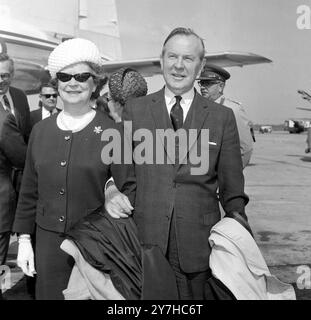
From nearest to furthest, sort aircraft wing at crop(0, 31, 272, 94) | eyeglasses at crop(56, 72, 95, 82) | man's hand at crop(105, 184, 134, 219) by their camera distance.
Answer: man's hand at crop(105, 184, 134, 219) → eyeglasses at crop(56, 72, 95, 82) → aircraft wing at crop(0, 31, 272, 94)

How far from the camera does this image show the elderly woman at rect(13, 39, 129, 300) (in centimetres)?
194

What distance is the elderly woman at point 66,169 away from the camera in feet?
6.36

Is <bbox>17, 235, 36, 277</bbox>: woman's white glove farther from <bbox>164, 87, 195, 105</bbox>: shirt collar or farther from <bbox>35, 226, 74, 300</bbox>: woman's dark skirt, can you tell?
<bbox>164, 87, 195, 105</bbox>: shirt collar

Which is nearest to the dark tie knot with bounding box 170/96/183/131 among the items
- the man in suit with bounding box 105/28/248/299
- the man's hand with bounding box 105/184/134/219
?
the man in suit with bounding box 105/28/248/299

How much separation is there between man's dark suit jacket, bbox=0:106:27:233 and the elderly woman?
1.39 ft

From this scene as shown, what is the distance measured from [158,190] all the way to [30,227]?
609mm

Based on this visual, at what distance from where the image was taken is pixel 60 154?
196cm

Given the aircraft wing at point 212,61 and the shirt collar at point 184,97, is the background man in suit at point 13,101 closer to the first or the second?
the shirt collar at point 184,97
